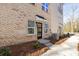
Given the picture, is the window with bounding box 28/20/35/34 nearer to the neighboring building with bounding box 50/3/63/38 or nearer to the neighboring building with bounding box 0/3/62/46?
the neighboring building with bounding box 0/3/62/46

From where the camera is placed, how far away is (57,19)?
13.3m

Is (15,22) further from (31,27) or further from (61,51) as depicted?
(61,51)

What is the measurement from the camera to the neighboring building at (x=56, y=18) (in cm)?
1201

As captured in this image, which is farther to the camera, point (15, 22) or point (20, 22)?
point (20, 22)

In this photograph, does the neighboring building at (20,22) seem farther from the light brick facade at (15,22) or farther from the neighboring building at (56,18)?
the neighboring building at (56,18)

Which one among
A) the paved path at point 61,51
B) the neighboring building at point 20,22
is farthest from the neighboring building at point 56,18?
the paved path at point 61,51

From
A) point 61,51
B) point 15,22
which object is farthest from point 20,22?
point 61,51

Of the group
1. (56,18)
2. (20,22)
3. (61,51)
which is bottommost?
(61,51)

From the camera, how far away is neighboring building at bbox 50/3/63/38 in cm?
1201

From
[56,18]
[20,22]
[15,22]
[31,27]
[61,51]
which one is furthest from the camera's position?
[56,18]

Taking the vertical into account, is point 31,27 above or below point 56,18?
below

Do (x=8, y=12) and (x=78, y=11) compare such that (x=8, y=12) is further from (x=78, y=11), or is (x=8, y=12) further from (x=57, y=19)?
(x=57, y=19)

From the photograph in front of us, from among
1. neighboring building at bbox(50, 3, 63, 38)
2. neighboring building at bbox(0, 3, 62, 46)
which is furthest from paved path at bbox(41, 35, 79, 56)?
neighboring building at bbox(50, 3, 63, 38)

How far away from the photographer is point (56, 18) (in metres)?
13.1
